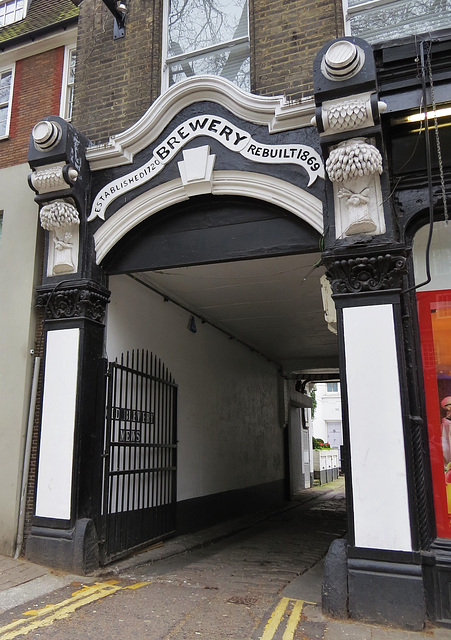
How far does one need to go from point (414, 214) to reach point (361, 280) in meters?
0.94

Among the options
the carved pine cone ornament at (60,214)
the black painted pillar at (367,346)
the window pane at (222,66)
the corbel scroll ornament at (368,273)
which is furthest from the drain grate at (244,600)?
the window pane at (222,66)

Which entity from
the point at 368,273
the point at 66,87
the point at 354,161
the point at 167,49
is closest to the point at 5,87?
the point at 66,87

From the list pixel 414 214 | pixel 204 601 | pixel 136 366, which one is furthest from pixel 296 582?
pixel 414 214

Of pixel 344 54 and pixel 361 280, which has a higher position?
pixel 344 54

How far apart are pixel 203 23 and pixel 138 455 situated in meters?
6.63

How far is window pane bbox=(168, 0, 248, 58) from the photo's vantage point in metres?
7.87

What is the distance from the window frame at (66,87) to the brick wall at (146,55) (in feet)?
4.00

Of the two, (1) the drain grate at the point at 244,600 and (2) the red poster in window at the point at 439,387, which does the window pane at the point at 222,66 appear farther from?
(1) the drain grate at the point at 244,600

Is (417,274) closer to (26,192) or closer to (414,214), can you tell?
(414,214)

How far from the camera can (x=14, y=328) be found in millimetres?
7512

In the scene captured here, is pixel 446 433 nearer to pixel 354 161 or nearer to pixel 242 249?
pixel 354 161

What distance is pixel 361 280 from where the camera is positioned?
5.70 metres

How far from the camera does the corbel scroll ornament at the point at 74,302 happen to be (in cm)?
701

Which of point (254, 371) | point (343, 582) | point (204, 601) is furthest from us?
point (254, 371)
